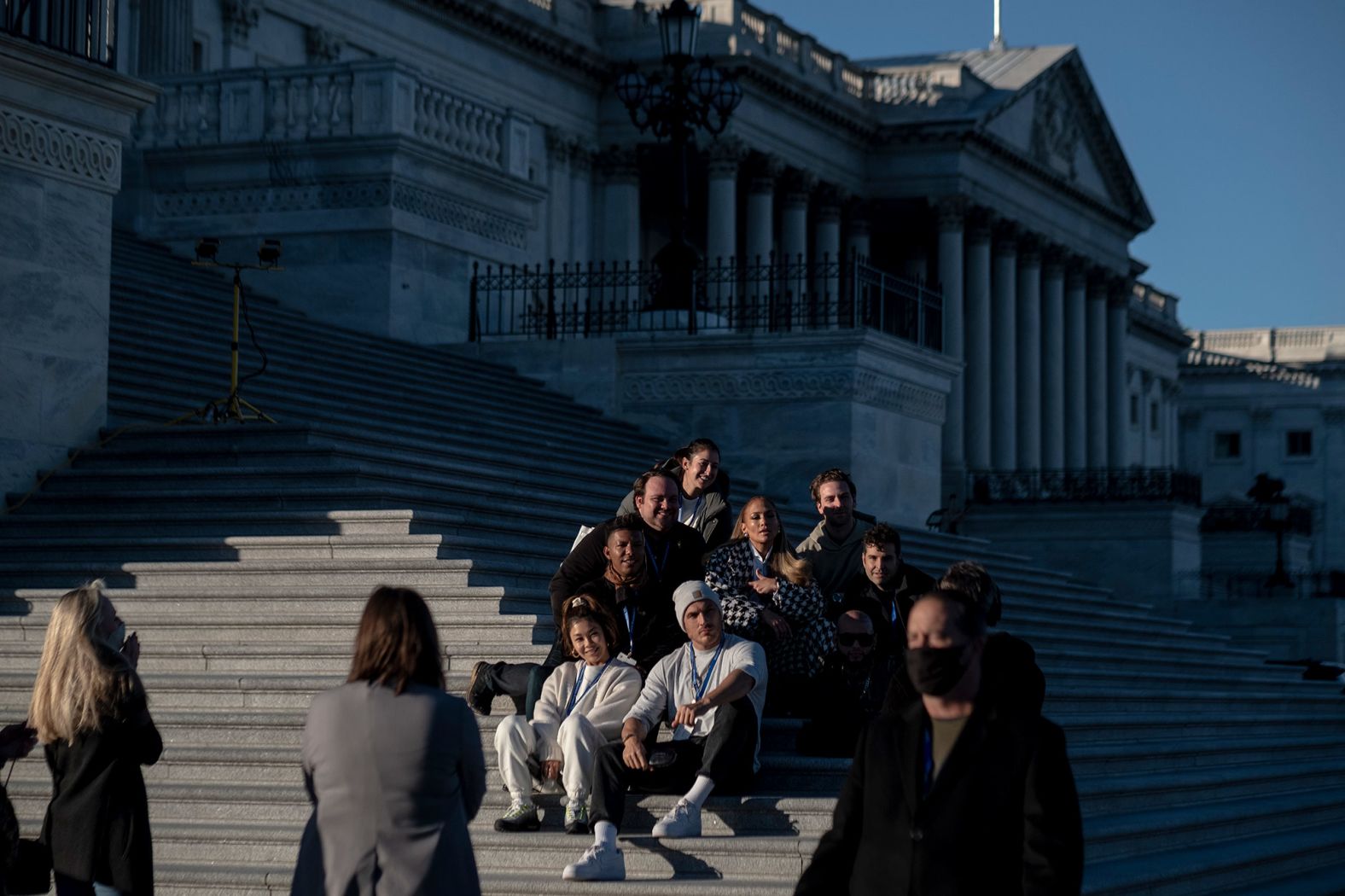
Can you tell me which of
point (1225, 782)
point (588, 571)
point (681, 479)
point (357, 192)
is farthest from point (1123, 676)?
point (357, 192)

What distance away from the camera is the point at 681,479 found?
45.5 feet

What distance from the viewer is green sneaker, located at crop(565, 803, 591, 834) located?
11.2 metres

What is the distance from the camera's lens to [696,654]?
11.6m

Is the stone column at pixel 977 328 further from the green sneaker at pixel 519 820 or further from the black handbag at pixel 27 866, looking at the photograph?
the black handbag at pixel 27 866

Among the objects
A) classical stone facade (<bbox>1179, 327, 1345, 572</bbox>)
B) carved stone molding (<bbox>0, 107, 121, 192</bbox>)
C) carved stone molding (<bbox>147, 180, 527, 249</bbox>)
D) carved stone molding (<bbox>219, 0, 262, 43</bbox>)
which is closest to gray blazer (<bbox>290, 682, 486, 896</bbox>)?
carved stone molding (<bbox>0, 107, 121, 192</bbox>)

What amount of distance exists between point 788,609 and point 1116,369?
65.6 meters

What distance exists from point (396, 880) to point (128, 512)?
32.3 ft

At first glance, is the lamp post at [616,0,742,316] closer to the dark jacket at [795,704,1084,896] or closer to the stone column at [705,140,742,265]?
the dark jacket at [795,704,1084,896]

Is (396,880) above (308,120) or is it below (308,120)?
below

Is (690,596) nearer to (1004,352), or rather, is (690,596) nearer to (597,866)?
(597,866)

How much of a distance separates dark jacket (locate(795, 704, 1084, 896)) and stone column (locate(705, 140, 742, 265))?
49.4 meters

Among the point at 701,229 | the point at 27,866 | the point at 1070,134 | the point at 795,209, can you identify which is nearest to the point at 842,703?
the point at 27,866

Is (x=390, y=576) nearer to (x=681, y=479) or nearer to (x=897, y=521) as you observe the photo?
(x=681, y=479)

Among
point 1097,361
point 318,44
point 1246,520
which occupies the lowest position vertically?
point 1246,520
